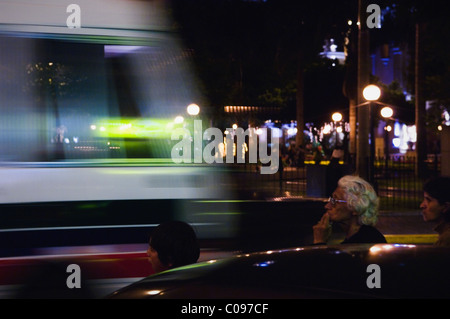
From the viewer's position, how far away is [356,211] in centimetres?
434

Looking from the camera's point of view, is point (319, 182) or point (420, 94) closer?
point (319, 182)

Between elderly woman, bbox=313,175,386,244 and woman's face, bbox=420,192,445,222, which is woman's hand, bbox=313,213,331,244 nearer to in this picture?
elderly woman, bbox=313,175,386,244

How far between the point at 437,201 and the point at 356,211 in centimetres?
57

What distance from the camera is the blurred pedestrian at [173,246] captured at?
3.59m

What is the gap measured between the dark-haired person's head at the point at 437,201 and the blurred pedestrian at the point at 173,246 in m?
1.76

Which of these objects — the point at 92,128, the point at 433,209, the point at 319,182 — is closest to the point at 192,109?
the point at 92,128

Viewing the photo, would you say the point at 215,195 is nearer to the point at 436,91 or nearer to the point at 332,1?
the point at 332,1

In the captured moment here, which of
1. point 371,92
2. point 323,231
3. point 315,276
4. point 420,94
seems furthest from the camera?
point 420,94

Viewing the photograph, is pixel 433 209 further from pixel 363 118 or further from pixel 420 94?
pixel 420 94

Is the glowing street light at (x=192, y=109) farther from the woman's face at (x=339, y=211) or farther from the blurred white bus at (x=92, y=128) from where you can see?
the woman's face at (x=339, y=211)

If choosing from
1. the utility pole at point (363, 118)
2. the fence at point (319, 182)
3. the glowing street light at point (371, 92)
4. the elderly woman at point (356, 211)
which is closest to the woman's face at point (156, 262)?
the elderly woman at point (356, 211)

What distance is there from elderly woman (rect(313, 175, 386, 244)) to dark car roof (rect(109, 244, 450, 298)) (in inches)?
Answer: 57.6

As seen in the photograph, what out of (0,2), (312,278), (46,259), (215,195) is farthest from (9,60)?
(312,278)
